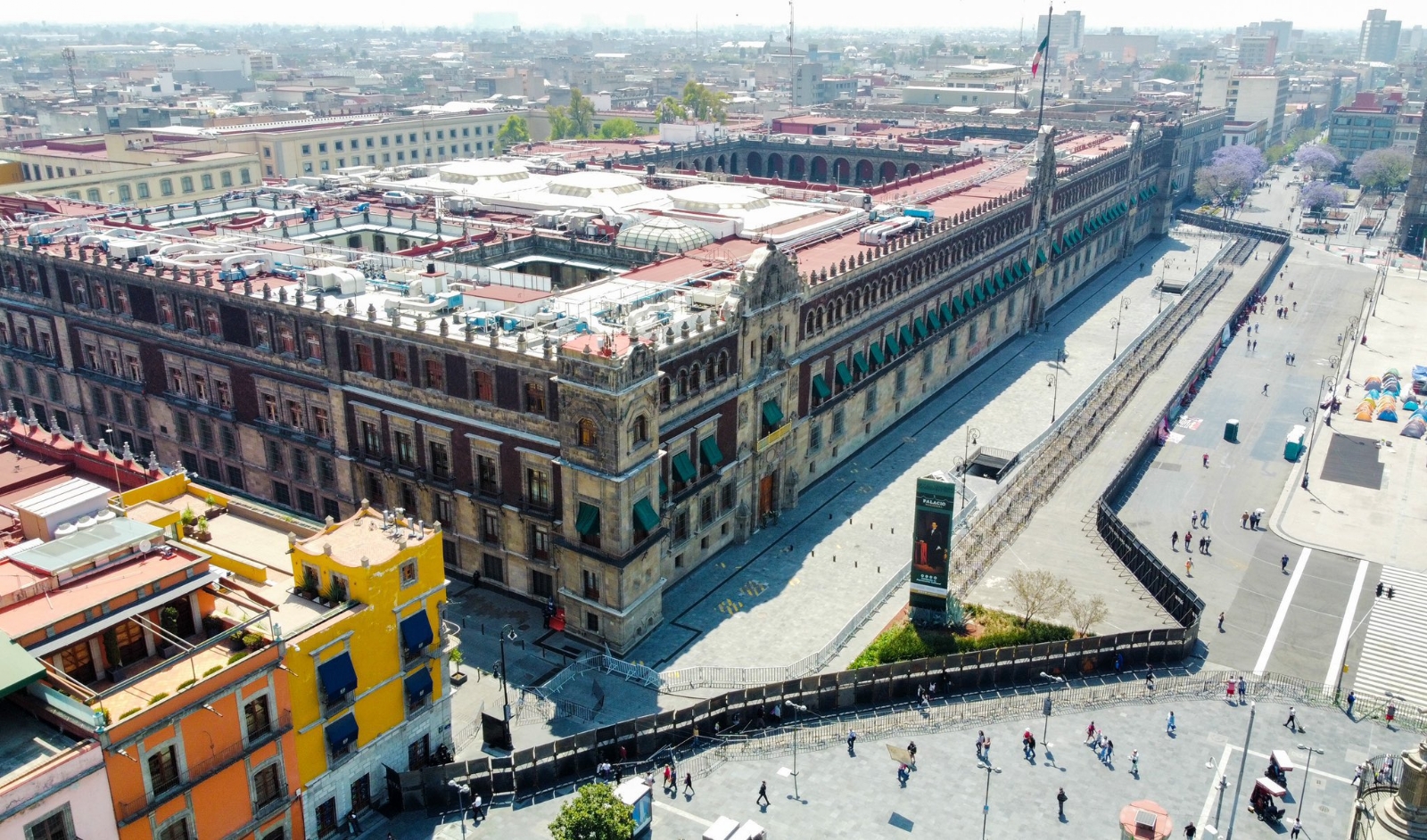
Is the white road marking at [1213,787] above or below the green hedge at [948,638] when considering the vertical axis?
below

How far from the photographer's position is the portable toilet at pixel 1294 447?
90.4m

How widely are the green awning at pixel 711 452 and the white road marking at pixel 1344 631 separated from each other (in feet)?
118

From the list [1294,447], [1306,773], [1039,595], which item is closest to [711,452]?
[1039,595]

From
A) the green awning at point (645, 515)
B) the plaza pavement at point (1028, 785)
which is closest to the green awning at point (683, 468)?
the green awning at point (645, 515)

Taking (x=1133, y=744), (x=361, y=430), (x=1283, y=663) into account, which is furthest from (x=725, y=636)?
(x=1283, y=663)

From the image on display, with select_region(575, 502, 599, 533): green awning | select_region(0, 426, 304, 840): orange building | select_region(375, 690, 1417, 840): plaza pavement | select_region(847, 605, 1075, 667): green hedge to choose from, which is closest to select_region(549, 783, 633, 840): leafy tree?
select_region(375, 690, 1417, 840): plaza pavement

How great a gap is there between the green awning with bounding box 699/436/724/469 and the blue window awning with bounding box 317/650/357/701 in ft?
91.5

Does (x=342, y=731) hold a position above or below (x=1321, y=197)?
below

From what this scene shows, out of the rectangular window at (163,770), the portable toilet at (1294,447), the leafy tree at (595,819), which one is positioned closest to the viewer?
the rectangular window at (163,770)

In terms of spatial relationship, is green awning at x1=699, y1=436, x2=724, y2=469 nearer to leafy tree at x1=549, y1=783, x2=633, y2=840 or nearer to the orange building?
leafy tree at x1=549, y1=783, x2=633, y2=840

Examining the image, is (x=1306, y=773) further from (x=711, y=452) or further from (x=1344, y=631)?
(x=711, y=452)

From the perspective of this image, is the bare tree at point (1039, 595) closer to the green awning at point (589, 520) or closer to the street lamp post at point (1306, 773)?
the street lamp post at point (1306, 773)

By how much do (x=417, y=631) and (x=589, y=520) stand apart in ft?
44.8

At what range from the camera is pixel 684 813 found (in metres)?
49.2
